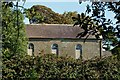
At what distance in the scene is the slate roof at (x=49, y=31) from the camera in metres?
26.8

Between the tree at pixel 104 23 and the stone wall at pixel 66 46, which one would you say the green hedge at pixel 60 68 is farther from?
the stone wall at pixel 66 46

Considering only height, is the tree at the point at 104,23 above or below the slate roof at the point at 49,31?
above

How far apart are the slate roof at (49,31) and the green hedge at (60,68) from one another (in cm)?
1545

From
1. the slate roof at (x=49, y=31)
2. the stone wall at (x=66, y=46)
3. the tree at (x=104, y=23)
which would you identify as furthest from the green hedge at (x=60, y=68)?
the stone wall at (x=66, y=46)

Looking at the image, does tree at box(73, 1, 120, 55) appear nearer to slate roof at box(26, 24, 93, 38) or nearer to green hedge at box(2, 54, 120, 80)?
green hedge at box(2, 54, 120, 80)

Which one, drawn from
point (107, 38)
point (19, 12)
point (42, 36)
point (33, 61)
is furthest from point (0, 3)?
point (42, 36)

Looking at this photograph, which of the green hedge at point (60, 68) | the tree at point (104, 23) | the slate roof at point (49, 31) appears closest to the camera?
the tree at point (104, 23)

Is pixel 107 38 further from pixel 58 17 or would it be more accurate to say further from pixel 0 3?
pixel 58 17

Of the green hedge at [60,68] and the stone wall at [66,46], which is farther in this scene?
the stone wall at [66,46]

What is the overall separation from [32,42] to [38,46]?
0.57m

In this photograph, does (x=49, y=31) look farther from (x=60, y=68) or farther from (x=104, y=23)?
(x=104, y=23)

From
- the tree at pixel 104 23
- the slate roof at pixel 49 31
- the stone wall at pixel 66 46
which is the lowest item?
the stone wall at pixel 66 46

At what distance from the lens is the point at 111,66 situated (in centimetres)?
1096

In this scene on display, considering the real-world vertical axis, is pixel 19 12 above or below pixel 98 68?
above
